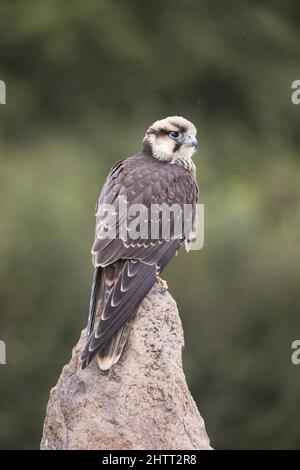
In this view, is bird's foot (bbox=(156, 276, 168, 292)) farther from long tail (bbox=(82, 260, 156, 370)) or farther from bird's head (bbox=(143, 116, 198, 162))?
bird's head (bbox=(143, 116, 198, 162))

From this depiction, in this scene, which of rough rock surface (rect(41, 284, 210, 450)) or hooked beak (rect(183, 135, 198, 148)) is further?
hooked beak (rect(183, 135, 198, 148))

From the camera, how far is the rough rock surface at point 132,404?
4707 mm

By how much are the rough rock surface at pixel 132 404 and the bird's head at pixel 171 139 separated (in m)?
1.06

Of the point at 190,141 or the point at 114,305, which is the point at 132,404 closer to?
the point at 114,305

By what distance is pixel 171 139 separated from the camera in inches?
226

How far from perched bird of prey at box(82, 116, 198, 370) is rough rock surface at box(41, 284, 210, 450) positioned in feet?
0.27

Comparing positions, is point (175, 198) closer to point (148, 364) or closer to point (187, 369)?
point (148, 364)

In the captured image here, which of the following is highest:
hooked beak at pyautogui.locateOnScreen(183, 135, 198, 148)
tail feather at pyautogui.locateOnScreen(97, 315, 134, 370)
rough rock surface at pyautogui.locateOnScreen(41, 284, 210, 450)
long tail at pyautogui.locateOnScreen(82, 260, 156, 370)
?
hooked beak at pyautogui.locateOnScreen(183, 135, 198, 148)

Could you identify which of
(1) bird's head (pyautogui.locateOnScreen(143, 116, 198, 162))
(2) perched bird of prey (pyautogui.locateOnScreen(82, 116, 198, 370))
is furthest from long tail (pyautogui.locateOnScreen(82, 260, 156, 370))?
(1) bird's head (pyautogui.locateOnScreen(143, 116, 198, 162))

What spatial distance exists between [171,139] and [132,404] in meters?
1.50

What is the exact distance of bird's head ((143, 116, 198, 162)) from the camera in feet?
18.8

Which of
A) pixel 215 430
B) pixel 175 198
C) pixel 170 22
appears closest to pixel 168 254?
pixel 175 198

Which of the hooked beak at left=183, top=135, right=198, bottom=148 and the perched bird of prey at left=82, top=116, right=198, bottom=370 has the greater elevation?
the hooked beak at left=183, top=135, right=198, bottom=148

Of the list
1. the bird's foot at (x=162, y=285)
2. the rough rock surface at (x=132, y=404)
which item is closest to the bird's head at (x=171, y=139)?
the bird's foot at (x=162, y=285)
